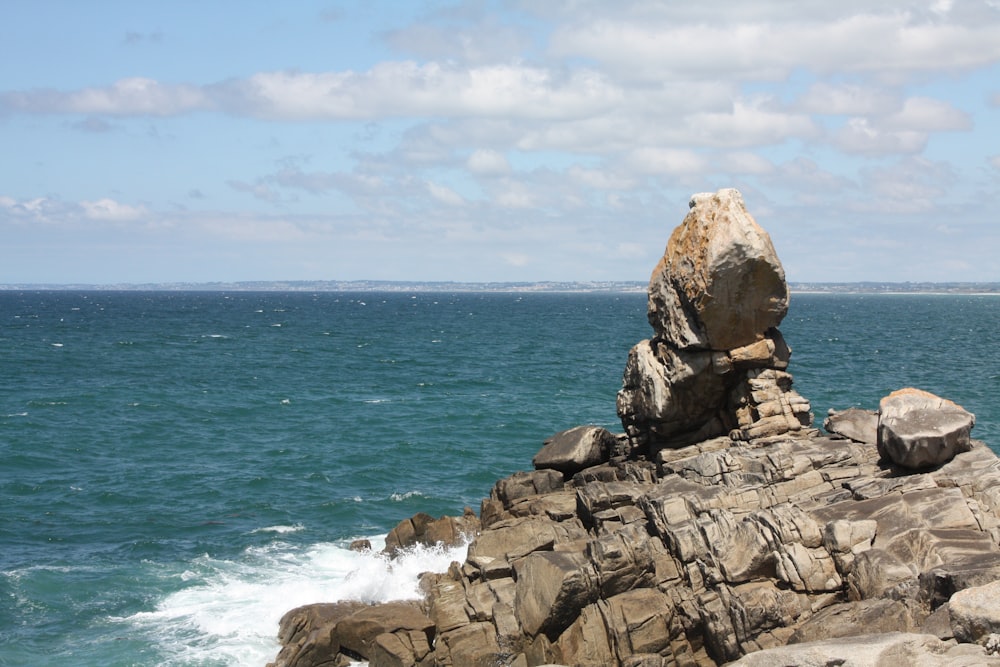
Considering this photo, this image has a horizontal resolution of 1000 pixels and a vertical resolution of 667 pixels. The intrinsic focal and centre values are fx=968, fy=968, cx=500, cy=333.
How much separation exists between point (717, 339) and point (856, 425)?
4368mm

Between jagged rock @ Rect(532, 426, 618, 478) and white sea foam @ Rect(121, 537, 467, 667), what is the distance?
4.04m

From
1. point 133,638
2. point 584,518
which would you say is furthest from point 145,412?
point 584,518

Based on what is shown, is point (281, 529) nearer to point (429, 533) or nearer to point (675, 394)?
point (429, 533)

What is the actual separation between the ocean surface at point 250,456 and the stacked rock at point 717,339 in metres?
8.03

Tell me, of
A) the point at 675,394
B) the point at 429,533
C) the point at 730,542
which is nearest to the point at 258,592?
the point at 429,533

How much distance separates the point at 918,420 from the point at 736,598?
718 cm

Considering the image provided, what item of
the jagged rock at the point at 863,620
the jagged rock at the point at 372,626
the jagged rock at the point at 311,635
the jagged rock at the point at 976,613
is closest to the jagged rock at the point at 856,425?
the jagged rock at the point at 863,620

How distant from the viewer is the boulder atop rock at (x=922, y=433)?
22.1 metres

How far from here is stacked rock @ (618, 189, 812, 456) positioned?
87.3ft

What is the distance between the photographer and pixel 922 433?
22.1 metres

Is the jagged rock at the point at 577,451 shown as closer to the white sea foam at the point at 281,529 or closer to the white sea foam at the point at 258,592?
the white sea foam at the point at 258,592

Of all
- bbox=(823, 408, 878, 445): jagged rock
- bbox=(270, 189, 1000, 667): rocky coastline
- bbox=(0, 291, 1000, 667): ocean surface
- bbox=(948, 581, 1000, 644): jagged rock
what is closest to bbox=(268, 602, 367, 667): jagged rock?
bbox=(270, 189, 1000, 667): rocky coastline

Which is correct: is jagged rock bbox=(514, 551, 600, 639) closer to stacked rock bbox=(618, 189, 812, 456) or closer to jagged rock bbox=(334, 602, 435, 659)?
jagged rock bbox=(334, 602, 435, 659)

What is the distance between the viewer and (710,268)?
26484mm
